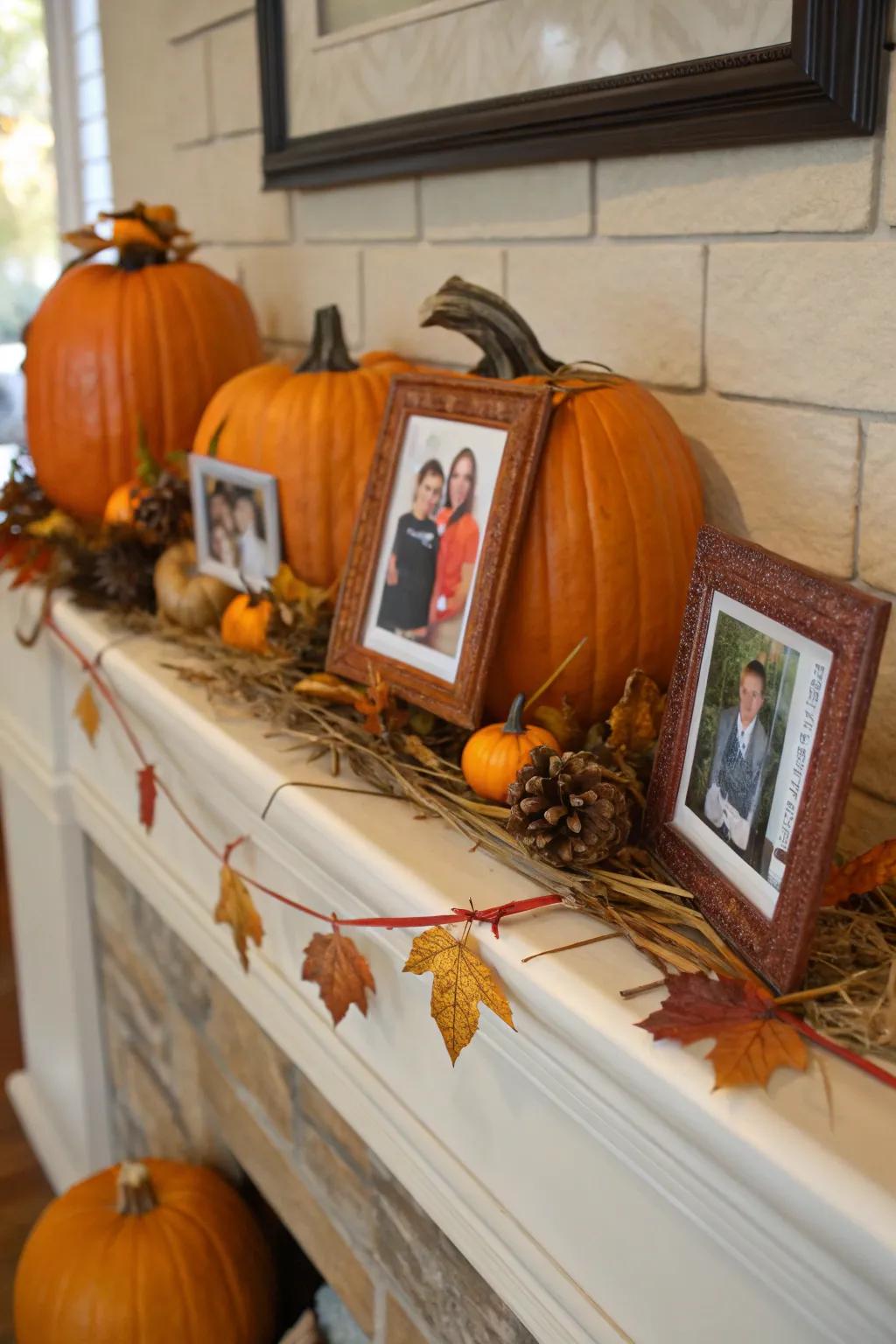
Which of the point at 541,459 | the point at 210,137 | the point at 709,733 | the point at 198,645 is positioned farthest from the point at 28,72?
the point at 709,733

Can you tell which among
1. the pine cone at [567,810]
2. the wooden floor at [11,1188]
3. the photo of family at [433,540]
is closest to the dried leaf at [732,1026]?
the pine cone at [567,810]

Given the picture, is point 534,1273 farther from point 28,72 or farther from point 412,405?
point 28,72

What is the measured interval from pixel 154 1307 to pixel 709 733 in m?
0.95

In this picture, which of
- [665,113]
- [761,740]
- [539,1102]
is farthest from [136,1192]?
[665,113]

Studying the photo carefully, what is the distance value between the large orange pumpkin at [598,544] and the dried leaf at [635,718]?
0.15 ft

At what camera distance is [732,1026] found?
0.50m

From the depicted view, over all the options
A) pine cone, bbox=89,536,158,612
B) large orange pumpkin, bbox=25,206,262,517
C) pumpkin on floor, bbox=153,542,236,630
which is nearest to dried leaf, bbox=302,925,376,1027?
pumpkin on floor, bbox=153,542,236,630

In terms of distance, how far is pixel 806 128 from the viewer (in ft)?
2.34

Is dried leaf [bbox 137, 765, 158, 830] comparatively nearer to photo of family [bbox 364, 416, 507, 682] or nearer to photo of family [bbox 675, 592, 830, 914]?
photo of family [bbox 364, 416, 507, 682]

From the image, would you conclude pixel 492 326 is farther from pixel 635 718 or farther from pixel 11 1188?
pixel 11 1188

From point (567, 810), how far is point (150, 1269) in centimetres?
88

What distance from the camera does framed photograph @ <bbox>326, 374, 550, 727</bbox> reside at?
771 millimetres

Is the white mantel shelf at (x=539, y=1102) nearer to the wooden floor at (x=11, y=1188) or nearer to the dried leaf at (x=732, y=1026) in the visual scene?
the dried leaf at (x=732, y=1026)

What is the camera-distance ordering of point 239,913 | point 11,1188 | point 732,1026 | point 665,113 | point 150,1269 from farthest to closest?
point 11,1188, point 150,1269, point 239,913, point 665,113, point 732,1026
